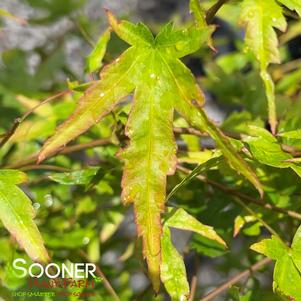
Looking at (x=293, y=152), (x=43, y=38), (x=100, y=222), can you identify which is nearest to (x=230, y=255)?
(x=100, y=222)

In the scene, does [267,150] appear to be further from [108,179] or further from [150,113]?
[108,179]

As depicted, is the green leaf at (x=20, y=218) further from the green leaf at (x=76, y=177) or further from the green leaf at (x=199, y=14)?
the green leaf at (x=199, y=14)

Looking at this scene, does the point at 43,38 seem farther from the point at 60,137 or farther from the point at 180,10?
the point at 60,137

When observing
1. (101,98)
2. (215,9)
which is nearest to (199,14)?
(215,9)

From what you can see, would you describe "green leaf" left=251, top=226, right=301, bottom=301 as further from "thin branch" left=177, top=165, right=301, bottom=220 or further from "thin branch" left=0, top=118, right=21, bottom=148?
"thin branch" left=0, top=118, right=21, bottom=148

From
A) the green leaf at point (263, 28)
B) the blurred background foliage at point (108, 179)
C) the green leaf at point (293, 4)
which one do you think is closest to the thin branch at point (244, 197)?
the blurred background foliage at point (108, 179)
